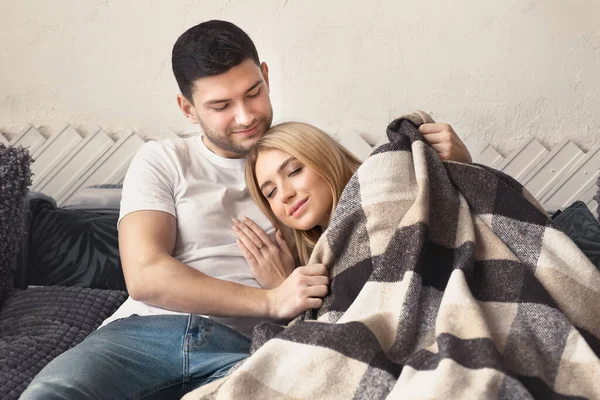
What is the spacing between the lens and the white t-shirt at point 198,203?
205cm

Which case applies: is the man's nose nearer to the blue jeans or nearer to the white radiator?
the blue jeans

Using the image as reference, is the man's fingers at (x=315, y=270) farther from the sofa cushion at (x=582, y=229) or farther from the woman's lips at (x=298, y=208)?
the sofa cushion at (x=582, y=229)

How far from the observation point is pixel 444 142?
190 centimetres

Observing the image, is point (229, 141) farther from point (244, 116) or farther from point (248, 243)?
point (248, 243)

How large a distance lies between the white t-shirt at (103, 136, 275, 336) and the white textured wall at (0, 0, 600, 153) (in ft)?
2.54

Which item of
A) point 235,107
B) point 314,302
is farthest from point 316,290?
point 235,107

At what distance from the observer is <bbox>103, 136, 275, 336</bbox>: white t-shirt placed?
205cm

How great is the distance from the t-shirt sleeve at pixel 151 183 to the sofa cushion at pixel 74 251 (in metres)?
0.42

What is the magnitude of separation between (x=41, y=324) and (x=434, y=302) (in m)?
1.16

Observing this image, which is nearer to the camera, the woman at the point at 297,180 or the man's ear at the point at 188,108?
the woman at the point at 297,180

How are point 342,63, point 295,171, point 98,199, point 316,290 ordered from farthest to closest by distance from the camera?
point 342,63, point 98,199, point 295,171, point 316,290

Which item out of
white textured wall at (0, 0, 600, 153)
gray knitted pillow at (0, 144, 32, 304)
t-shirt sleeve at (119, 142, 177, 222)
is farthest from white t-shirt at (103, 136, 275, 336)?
white textured wall at (0, 0, 600, 153)

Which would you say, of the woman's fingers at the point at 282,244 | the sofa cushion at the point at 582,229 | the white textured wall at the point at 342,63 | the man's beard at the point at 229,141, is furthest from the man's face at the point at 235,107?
the sofa cushion at the point at 582,229

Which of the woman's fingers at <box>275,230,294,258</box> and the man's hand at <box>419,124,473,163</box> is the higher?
the man's hand at <box>419,124,473,163</box>
